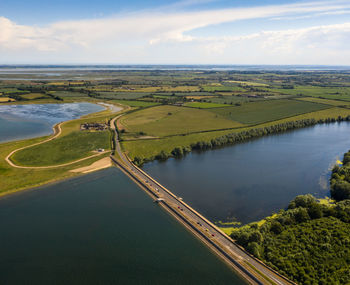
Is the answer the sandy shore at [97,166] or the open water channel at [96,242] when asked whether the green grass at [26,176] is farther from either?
the open water channel at [96,242]

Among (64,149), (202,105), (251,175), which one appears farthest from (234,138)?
(202,105)

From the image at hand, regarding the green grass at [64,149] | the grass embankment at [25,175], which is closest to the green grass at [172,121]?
the green grass at [64,149]

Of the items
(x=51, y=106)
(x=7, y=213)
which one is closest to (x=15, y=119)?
(x=51, y=106)

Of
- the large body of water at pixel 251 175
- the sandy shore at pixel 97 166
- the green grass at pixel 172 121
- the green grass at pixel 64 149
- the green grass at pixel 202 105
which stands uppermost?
the green grass at pixel 202 105

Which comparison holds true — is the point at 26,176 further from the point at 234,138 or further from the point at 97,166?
the point at 234,138

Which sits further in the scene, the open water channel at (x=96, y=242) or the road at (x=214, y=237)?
the open water channel at (x=96, y=242)

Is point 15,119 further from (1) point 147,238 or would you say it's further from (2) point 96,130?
(1) point 147,238
